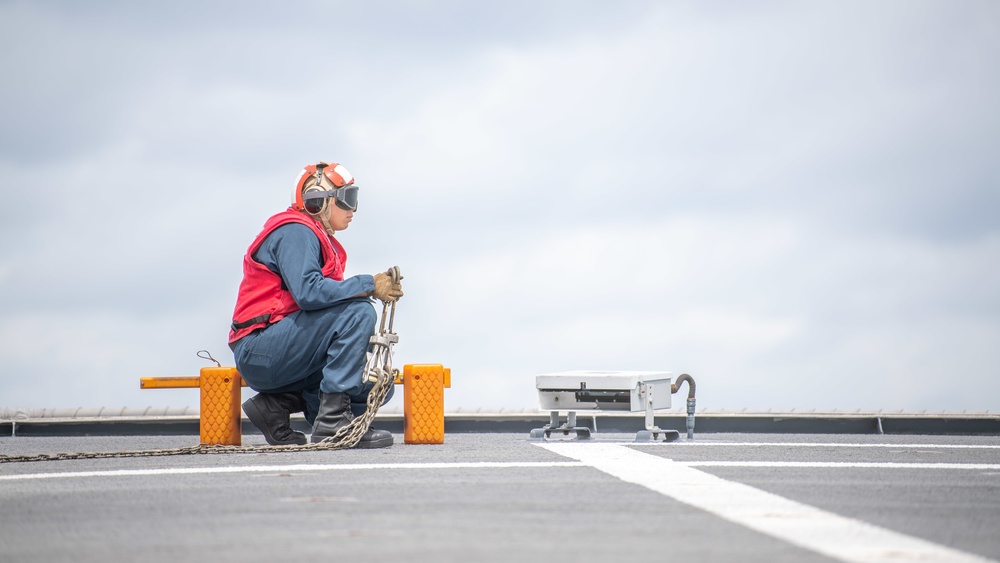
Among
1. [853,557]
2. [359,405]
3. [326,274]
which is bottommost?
[853,557]

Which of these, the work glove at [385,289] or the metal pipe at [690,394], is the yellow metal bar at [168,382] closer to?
the work glove at [385,289]

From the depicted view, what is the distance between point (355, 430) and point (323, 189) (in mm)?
1350

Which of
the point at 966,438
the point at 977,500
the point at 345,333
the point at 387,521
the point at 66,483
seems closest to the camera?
the point at 387,521

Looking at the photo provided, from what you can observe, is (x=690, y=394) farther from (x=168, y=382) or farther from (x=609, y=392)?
(x=168, y=382)

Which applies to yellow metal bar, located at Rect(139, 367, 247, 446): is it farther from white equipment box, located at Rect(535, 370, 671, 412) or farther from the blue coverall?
white equipment box, located at Rect(535, 370, 671, 412)

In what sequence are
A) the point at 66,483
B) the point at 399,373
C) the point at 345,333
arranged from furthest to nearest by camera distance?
1. the point at 399,373
2. the point at 345,333
3. the point at 66,483

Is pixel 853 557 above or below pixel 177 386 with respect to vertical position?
below

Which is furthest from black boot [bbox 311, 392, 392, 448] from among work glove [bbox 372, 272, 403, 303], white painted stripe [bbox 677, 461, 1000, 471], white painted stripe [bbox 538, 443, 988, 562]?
white painted stripe [bbox 677, 461, 1000, 471]

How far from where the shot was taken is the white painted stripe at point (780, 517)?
2.70 metres

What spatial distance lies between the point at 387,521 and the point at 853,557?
47.7 inches

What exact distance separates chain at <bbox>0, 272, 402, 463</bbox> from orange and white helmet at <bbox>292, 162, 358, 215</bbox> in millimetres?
527

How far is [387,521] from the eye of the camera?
3.13 m

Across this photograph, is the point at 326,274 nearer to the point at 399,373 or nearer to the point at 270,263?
the point at 270,263

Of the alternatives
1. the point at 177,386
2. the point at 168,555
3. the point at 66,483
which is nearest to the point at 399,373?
the point at 177,386
